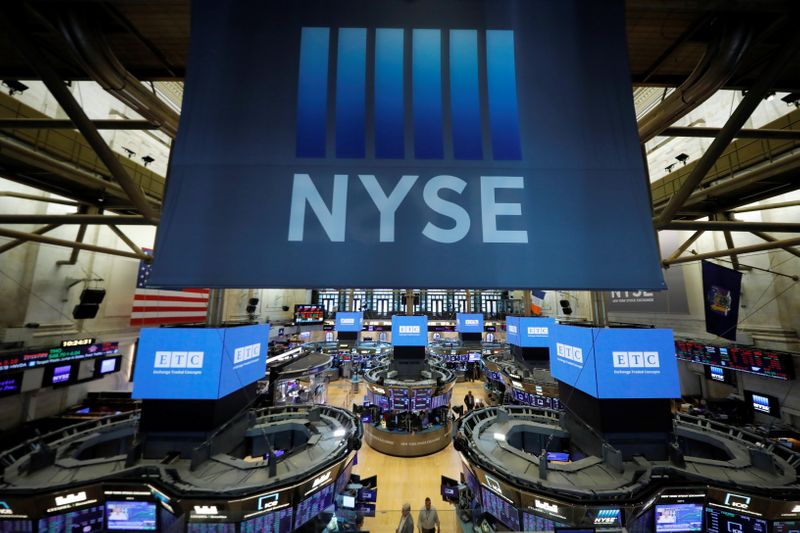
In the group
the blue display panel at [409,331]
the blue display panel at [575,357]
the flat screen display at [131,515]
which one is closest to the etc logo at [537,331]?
the blue display panel at [409,331]

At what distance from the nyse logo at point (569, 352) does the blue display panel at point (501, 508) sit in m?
3.39

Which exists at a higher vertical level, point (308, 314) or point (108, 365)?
point (308, 314)

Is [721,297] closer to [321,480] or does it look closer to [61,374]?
[321,480]

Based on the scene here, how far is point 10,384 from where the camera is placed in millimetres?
10680

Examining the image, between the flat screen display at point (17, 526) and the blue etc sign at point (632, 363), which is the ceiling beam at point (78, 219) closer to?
the flat screen display at point (17, 526)

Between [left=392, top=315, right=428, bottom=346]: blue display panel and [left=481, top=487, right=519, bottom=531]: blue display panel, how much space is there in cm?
1171

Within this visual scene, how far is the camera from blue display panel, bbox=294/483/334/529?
634 centimetres

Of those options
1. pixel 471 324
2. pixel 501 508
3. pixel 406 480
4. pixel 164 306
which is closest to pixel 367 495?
pixel 501 508

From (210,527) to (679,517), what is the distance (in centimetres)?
890

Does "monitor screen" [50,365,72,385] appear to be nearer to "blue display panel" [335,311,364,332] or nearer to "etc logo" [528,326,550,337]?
"blue display panel" [335,311,364,332]

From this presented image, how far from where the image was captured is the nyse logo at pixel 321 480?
646cm

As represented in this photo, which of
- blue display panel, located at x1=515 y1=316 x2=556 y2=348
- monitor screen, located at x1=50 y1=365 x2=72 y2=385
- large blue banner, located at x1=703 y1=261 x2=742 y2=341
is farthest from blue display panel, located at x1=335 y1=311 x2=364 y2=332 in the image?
large blue banner, located at x1=703 y1=261 x2=742 y2=341

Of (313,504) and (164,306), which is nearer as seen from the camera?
(313,504)

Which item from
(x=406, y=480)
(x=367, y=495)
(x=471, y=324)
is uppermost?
(x=471, y=324)
